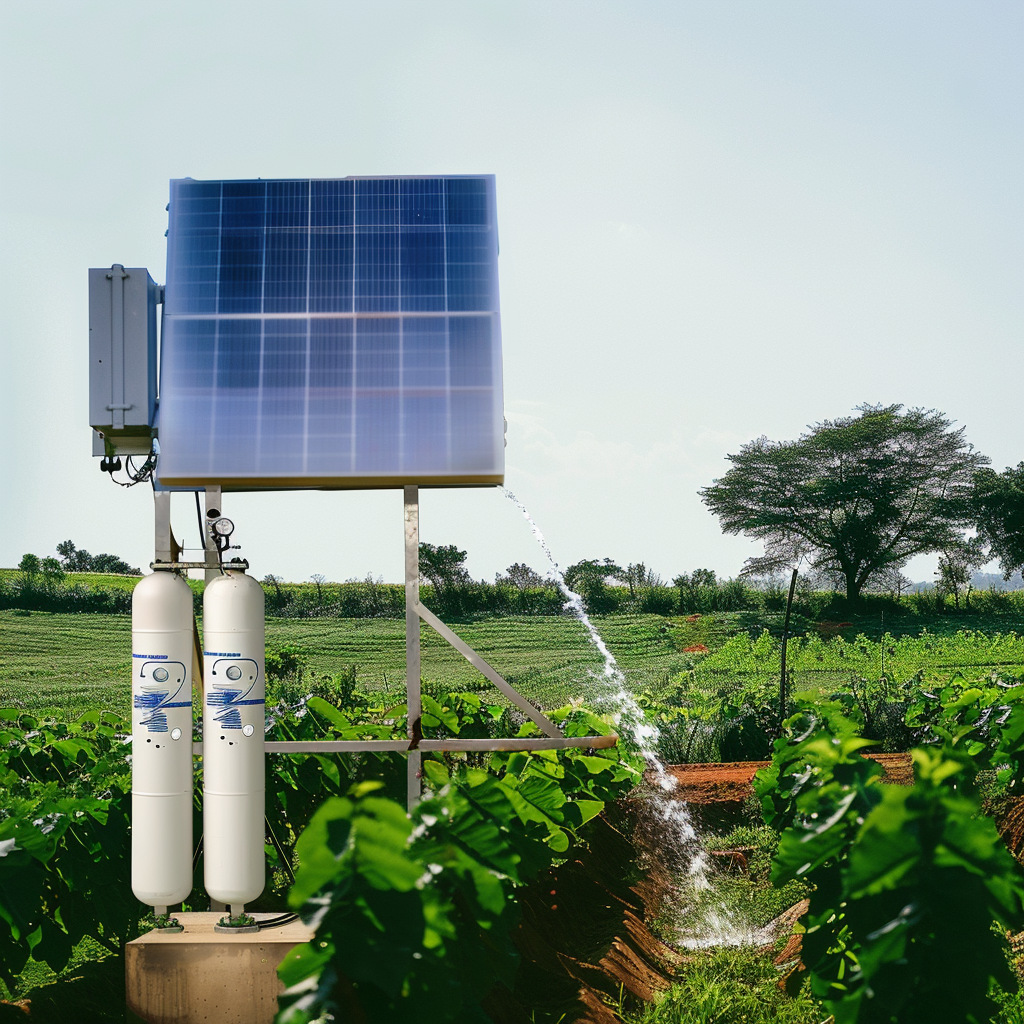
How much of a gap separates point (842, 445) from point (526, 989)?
32256 mm

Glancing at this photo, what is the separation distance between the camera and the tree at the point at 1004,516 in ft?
104

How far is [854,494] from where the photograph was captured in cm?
3338

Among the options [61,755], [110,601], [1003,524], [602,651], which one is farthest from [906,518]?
[61,755]

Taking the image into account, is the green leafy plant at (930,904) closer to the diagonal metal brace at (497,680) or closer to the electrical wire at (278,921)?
the diagonal metal brace at (497,680)

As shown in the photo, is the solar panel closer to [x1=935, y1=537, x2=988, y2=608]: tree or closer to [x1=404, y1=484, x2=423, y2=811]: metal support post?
[x1=404, y1=484, x2=423, y2=811]: metal support post

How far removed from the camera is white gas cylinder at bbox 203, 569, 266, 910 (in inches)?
159

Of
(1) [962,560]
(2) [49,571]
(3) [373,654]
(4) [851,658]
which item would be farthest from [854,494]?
(2) [49,571]

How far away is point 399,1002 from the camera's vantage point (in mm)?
2473

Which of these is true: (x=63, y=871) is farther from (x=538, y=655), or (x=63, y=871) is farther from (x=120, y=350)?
(x=538, y=655)

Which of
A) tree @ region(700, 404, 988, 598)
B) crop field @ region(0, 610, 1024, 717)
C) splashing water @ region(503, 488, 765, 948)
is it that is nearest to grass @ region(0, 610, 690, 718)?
crop field @ region(0, 610, 1024, 717)

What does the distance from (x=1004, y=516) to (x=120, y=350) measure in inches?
1270

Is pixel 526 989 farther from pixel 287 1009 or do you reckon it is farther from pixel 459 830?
pixel 287 1009

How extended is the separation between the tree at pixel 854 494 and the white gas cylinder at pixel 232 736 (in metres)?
29.7

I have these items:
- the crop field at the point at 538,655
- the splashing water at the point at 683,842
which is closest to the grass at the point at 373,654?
the crop field at the point at 538,655
